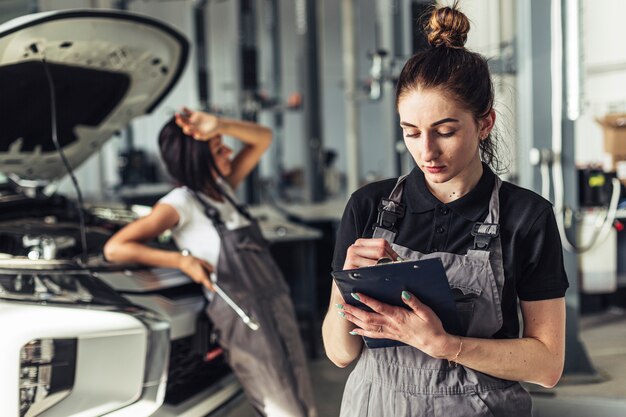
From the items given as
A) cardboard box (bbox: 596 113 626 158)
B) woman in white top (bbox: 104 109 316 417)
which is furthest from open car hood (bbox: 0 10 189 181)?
cardboard box (bbox: 596 113 626 158)

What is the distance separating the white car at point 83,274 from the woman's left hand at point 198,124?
0.28 metres

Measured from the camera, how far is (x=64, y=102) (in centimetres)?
299

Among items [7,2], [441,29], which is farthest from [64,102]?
[7,2]

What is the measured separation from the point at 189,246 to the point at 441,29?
169cm

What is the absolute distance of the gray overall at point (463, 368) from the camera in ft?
4.17

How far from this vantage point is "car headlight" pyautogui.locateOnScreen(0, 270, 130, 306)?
220 centimetres

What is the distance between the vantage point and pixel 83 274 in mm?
2373

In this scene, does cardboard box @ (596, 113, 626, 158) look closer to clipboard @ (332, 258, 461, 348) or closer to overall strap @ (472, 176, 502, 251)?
overall strap @ (472, 176, 502, 251)

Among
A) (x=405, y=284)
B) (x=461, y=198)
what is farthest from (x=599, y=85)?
(x=405, y=284)

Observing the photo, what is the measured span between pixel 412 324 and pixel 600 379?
2.86m

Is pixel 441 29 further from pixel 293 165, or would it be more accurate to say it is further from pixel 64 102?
pixel 293 165

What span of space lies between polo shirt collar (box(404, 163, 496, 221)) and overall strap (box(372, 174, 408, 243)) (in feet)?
0.09

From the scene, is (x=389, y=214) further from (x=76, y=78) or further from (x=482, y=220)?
(x=76, y=78)

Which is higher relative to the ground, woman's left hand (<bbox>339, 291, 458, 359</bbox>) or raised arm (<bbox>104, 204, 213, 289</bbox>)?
woman's left hand (<bbox>339, 291, 458, 359</bbox>)
